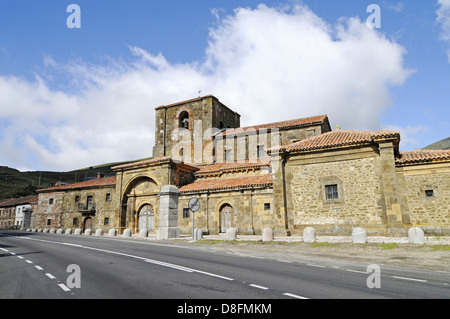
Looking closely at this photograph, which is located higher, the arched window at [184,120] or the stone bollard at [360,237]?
the arched window at [184,120]

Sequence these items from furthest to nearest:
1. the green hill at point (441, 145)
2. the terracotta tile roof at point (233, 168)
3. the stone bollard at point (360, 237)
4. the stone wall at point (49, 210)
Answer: the green hill at point (441, 145) → the stone wall at point (49, 210) → the terracotta tile roof at point (233, 168) → the stone bollard at point (360, 237)

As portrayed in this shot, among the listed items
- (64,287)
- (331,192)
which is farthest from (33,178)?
(64,287)

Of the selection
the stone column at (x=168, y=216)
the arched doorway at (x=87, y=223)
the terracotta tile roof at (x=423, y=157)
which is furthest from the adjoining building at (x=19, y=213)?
the terracotta tile roof at (x=423, y=157)

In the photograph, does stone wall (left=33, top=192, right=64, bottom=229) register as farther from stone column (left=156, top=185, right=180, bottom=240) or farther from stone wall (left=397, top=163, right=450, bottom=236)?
stone wall (left=397, top=163, right=450, bottom=236)

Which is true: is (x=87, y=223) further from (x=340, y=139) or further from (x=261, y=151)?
(x=340, y=139)

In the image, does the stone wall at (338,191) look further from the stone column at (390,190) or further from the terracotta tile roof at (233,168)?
the terracotta tile roof at (233,168)

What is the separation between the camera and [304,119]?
106 ft

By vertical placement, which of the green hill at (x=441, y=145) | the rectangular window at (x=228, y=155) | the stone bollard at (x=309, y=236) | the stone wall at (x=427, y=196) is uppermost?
the green hill at (x=441, y=145)

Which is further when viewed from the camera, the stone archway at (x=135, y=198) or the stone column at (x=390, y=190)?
the stone archway at (x=135, y=198)

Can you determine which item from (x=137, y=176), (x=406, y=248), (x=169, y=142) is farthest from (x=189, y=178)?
(x=406, y=248)

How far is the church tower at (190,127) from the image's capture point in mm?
36562

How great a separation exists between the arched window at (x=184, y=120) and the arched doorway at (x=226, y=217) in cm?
1777

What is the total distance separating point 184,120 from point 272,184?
20.6 m
